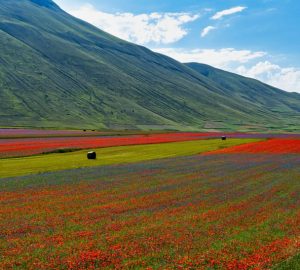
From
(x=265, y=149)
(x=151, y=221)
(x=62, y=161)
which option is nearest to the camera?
(x=151, y=221)

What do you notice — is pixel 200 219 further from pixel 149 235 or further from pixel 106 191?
pixel 106 191

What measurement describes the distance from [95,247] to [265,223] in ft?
33.6

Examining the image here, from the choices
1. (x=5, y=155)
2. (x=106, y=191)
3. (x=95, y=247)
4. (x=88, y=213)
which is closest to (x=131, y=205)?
(x=88, y=213)

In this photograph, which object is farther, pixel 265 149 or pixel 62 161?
pixel 265 149

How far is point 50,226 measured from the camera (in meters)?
23.2

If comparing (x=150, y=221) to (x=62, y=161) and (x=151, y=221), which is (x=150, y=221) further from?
(x=62, y=161)

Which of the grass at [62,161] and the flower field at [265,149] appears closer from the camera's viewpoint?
the grass at [62,161]

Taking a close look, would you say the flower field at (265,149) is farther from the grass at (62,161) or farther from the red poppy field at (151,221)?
the red poppy field at (151,221)

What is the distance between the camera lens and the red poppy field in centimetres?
1758

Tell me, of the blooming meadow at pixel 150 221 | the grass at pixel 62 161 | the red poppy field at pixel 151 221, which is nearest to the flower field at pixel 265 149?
the grass at pixel 62 161

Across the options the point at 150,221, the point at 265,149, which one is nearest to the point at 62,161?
the point at 150,221

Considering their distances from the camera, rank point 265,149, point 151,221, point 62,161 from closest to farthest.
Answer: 1. point 151,221
2. point 62,161
3. point 265,149

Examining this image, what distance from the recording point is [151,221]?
2405 centimetres

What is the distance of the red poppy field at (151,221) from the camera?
17.6 meters
